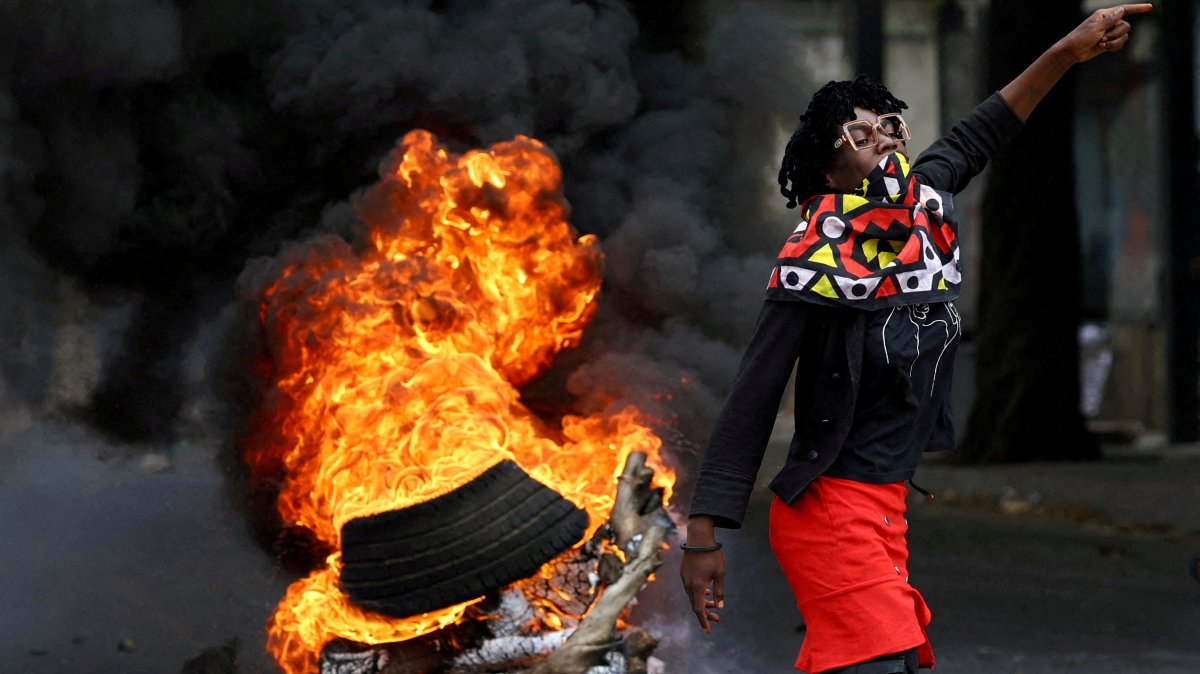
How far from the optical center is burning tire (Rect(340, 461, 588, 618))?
3.99m

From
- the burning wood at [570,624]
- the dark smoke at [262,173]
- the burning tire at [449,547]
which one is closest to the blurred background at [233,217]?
the dark smoke at [262,173]

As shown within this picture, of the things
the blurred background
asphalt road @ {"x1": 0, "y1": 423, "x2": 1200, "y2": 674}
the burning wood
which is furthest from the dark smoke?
the burning wood

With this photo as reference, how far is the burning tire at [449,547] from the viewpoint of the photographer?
3.99 meters

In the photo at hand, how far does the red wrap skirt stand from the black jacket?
0.06 m

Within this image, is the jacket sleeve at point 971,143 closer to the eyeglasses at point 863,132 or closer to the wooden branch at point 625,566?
the eyeglasses at point 863,132

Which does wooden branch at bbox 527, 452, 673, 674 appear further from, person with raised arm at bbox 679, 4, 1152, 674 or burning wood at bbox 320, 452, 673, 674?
person with raised arm at bbox 679, 4, 1152, 674

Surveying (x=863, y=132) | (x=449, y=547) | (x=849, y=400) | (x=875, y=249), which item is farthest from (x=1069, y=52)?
(x=449, y=547)

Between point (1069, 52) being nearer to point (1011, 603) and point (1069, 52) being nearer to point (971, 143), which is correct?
point (971, 143)

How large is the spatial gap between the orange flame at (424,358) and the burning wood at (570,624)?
0.09 metres

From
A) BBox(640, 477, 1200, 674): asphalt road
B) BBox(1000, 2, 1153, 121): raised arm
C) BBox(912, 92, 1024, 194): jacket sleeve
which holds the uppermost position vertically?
BBox(1000, 2, 1153, 121): raised arm

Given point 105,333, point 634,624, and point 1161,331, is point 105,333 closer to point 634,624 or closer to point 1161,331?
point 634,624

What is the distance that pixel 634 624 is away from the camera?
486 centimetres

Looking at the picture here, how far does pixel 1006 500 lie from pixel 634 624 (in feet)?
15.8

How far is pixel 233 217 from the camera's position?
194 inches
